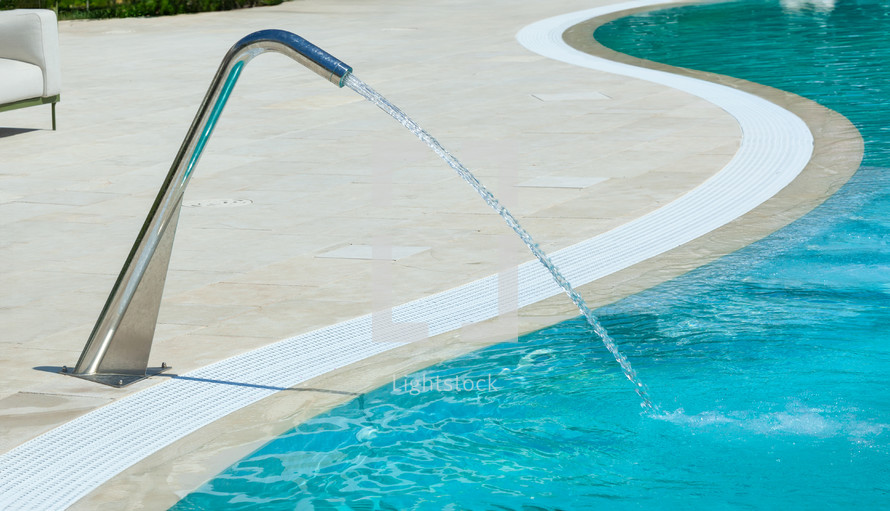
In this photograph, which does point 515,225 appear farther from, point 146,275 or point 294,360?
point 146,275

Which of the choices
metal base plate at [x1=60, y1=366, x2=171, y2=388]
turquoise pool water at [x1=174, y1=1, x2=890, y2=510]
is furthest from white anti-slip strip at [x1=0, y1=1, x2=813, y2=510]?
turquoise pool water at [x1=174, y1=1, x2=890, y2=510]

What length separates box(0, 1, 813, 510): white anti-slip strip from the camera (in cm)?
420

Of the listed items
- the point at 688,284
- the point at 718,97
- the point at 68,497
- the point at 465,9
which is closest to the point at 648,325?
the point at 688,284

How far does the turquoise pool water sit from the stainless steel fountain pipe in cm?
86

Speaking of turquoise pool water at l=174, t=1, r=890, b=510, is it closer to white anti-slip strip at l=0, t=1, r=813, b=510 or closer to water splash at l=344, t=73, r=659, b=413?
water splash at l=344, t=73, r=659, b=413

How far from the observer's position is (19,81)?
10898mm

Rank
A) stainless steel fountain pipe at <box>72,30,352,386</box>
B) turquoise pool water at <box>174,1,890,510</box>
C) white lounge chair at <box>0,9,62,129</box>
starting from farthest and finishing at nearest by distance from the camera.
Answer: white lounge chair at <box>0,9,62,129</box> < stainless steel fountain pipe at <box>72,30,352,386</box> < turquoise pool water at <box>174,1,890,510</box>

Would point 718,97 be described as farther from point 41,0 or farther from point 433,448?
point 433,448

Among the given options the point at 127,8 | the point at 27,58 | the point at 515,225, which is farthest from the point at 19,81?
the point at 127,8

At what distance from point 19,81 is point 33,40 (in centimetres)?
44

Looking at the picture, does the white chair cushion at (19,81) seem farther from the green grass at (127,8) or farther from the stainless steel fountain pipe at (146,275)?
the green grass at (127,8)

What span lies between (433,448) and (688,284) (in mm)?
2386

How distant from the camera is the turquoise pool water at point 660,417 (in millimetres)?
4395

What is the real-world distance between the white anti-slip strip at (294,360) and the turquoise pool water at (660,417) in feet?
1.14
